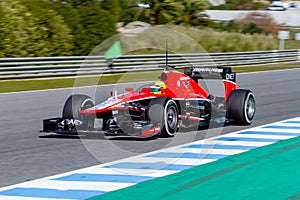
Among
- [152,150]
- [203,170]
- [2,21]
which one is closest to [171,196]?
[203,170]

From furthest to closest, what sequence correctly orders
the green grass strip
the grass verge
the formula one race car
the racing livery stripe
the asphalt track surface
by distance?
A: the grass verge
the formula one race car
the asphalt track surface
the racing livery stripe
the green grass strip

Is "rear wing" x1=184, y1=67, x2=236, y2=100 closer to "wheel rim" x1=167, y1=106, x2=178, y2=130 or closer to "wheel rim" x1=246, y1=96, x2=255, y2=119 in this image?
"wheel rim" x1=246, y1=96, x2=255, y2=119

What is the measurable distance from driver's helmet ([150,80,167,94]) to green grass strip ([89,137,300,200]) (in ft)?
6.13

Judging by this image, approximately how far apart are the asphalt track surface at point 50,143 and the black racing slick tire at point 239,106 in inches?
10.9

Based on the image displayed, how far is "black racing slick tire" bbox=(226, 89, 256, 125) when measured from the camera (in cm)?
1105

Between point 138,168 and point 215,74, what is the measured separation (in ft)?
13.8

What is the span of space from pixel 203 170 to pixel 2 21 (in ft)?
64.6

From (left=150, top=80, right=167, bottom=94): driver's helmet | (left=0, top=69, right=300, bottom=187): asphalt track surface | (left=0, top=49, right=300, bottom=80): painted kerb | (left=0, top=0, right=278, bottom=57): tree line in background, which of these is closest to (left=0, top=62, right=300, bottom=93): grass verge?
(left=0, top=49, right=300, bottom=80): painted kerb

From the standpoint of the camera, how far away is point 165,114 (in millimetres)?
9227

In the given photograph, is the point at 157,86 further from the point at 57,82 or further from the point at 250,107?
the point at 57,82

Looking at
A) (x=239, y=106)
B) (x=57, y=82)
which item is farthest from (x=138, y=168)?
(x=57, y=82)

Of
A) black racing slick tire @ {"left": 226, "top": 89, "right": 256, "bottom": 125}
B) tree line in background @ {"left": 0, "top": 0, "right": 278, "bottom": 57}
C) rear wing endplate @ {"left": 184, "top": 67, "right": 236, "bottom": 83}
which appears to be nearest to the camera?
black racing slick tire @ {"left": 226, "top": 89, "right": 256, "bottom": 125}

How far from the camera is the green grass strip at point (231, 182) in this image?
6.33 meters

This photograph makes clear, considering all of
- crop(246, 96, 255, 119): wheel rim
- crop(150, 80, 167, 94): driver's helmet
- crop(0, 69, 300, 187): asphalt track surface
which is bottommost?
crop(0, 69, 300, 187): asphalt track surface
